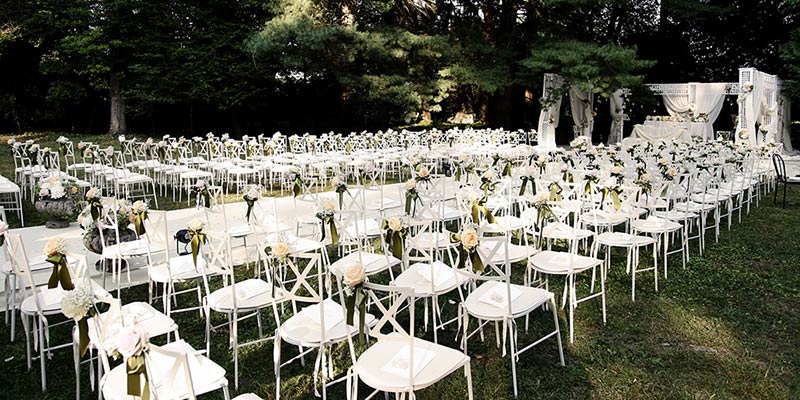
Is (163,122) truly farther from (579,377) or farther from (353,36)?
(579,377)

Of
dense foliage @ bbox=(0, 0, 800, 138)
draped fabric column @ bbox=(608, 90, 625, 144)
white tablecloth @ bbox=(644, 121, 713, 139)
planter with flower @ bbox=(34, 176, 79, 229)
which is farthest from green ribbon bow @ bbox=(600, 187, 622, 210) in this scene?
draped fabric column @ bbox=(608, 90, 625, 144)

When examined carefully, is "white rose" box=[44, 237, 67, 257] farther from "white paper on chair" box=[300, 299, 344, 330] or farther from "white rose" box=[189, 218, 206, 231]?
"white paper on chair" box=[300, 299, 344, 330]

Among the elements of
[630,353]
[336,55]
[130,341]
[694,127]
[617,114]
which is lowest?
[630,353]

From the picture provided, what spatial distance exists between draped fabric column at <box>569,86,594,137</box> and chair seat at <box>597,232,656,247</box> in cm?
1280

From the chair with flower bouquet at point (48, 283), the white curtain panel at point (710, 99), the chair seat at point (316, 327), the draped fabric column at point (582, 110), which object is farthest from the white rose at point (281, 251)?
the white curtain panel at point (710, 99)

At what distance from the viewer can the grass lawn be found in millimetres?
2980

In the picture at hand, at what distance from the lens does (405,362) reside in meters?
2.38

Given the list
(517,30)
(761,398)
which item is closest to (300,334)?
(761,398)

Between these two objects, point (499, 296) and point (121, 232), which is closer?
point (499, 296)

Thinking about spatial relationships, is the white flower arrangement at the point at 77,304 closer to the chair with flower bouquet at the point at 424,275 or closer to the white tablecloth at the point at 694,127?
the chair with flower bouquet at the point at 424,275

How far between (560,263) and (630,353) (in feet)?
2.31

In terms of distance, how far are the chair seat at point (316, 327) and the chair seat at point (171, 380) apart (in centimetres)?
45

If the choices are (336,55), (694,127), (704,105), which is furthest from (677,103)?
(336,55)

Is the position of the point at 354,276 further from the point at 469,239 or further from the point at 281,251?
the point at 469,239
